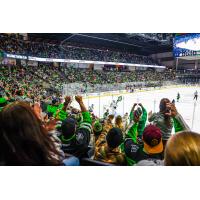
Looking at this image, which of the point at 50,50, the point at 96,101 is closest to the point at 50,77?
the point at 50,50

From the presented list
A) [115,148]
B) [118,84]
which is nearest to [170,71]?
[118,84]

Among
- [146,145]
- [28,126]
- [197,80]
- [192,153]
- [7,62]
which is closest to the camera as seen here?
[192,153]

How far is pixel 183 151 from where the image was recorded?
3.35 feet

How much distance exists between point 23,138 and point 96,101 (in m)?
9.15

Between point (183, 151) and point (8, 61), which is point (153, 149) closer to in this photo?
point (183, 151)

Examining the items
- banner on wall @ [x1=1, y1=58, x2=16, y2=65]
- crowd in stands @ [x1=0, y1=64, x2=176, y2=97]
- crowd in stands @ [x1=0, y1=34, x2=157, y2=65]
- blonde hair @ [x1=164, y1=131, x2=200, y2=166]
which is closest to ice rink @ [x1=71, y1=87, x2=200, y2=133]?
crowd in stands @ [x1=0, y1=64, x2=176, y2=97]

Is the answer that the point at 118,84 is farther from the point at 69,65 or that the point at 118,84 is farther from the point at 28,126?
the point at 28,126

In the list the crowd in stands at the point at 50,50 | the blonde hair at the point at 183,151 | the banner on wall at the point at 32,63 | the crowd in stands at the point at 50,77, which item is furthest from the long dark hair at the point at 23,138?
the banner on wall at the point at 32,63

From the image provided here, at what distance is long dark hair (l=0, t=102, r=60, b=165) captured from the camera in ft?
3.97

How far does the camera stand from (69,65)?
9922mm

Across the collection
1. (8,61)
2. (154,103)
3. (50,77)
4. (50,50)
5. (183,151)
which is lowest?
(154,103)
